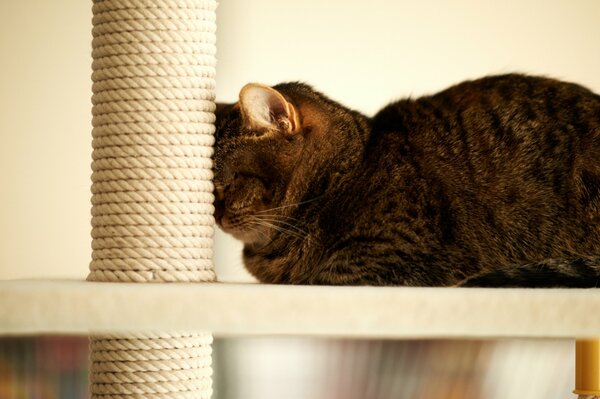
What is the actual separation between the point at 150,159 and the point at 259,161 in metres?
0.25

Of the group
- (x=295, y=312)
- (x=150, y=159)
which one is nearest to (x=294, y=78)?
(x=150, y=159)

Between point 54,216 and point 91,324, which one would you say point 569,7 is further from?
point 91,324

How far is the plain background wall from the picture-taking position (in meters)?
2.06

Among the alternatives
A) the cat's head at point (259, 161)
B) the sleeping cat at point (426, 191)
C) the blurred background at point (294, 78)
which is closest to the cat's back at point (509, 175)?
the sleeping cat at point (426, 191)

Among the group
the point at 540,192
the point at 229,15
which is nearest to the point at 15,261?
the point at 229,15

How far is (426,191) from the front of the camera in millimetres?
1365

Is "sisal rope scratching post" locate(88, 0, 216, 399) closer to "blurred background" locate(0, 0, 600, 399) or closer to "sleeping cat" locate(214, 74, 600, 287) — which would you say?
"sleeping cat" locate(214, 74, 600, 287)

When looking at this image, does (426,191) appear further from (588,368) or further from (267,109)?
(588,368)

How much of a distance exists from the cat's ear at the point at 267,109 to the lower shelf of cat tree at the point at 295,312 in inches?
20.1

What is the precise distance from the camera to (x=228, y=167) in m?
1.36

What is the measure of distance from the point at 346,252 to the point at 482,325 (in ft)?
1.69

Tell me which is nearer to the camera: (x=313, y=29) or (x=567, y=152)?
(x=567, y=152)

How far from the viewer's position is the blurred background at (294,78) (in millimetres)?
2062

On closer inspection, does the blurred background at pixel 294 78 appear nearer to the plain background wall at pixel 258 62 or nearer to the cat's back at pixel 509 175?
the plain background wall at pixel 258 62
